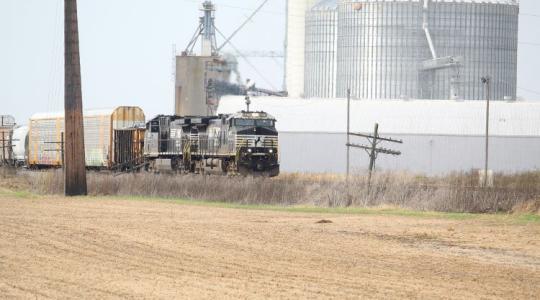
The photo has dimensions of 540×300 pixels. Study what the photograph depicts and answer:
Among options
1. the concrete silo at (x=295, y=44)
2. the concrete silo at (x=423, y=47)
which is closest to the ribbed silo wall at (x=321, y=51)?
the concrete silo at (x=423, y=47)

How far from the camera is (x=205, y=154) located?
53.0 meters

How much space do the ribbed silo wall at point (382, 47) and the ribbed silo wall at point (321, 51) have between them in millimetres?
3738

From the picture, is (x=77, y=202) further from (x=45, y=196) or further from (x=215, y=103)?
(x=215, y=103)

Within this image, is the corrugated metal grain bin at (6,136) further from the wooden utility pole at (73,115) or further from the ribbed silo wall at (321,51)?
the ribbed silo wall at (321,51)

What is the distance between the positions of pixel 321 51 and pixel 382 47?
9295 millimetres

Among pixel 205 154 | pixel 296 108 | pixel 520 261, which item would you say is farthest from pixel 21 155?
pixel 520 261

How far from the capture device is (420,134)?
8381cm

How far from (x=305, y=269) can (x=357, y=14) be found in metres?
95.7

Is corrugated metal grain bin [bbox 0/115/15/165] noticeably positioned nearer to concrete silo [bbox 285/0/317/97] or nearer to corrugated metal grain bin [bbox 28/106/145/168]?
corrugated metal grain bin [bbox 28/106/145/168]

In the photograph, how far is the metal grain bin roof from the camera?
84750 mm

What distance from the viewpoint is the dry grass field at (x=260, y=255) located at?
51.2ft

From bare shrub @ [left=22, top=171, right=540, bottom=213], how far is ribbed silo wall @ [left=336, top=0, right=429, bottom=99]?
6517 centimetres

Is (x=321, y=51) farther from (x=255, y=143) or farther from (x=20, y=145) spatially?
(x=255, y=143)

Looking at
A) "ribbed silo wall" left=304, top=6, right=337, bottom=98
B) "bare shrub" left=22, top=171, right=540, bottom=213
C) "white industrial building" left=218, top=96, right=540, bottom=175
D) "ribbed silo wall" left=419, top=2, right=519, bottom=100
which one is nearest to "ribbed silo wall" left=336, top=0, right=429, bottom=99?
"ribbed silo wall" left=419, top=2, right=519, bottom=100
